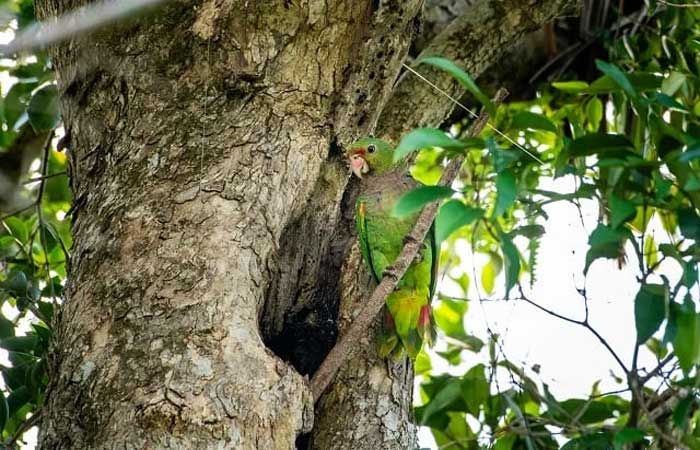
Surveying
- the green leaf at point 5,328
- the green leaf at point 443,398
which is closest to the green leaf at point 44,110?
the green leaf at point 5,328

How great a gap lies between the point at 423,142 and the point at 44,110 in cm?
183

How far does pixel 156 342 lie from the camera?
2.24 m

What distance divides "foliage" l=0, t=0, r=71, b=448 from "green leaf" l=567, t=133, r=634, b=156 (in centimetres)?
142

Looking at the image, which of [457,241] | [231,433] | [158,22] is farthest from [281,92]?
[457,241]

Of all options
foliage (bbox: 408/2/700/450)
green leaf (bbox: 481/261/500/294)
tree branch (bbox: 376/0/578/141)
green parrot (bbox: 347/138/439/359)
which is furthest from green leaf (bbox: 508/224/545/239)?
green leaf (bbox: 481/261/500/294)

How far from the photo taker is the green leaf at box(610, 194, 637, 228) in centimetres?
177

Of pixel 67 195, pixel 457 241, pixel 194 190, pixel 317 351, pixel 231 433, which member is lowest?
pixel 457 241

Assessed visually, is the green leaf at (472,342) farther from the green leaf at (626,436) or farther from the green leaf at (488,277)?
the green leaf at (626,436)

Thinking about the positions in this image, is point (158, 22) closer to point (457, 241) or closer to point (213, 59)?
point (213, 59)

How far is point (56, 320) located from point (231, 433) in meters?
0.61

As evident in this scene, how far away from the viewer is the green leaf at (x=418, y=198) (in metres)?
1.76

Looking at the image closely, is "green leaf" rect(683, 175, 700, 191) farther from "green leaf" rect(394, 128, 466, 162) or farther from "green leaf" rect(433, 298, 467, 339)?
"green leaf" rect(433, 298, 467, 339)

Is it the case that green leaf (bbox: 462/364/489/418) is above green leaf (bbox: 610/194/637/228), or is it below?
below

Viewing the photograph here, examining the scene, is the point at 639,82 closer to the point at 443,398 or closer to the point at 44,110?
the point at 443,398
